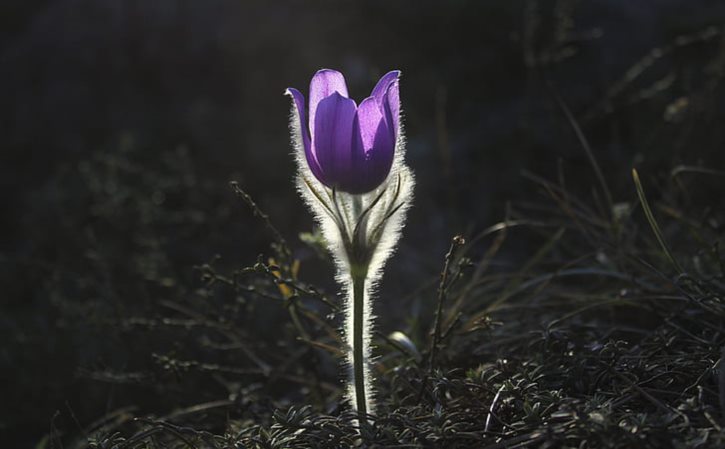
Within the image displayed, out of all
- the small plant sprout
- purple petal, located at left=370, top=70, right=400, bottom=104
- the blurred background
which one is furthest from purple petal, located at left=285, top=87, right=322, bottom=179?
the blurred background

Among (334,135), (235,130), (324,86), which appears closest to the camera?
(334,135)

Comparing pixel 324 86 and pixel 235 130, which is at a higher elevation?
pixel 235 130

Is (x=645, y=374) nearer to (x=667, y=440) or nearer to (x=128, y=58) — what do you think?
(x=667, y=440)

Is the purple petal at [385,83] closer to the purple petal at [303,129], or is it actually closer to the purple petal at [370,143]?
the purple petal at [370,143]

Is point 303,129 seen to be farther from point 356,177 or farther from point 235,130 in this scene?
point 235,130

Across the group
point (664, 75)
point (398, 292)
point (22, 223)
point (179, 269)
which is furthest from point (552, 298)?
point (22, 223)

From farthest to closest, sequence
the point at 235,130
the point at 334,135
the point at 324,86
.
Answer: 1. the point at 235,130
2. the point at 324,86
3. the point at 334,135

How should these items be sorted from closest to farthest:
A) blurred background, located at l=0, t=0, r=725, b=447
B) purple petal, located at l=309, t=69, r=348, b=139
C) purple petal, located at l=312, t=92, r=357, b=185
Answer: purple petal, located at l=312, t=92, r=357, b=185 < purple petal, located at l=309, t=69, r=348, b=139 < blurred background, located at l=0, t=0, r=725, b=447

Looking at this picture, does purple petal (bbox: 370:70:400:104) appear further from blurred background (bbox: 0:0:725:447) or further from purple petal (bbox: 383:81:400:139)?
blurred background (bbox: 0:0:725:447)

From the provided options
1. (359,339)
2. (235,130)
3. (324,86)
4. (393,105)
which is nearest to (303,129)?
(324,86)
